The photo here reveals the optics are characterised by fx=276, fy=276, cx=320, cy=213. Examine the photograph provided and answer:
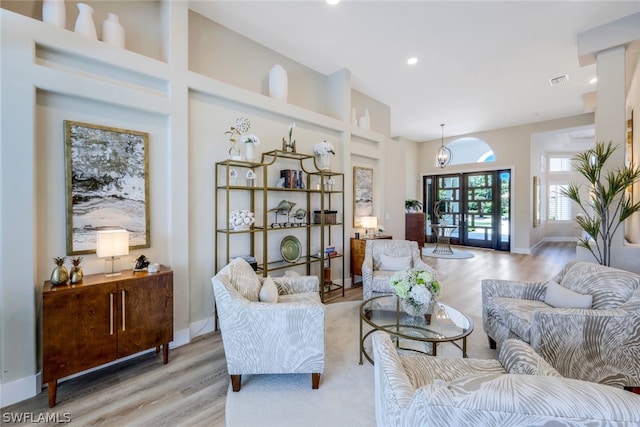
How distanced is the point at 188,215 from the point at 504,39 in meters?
4.50

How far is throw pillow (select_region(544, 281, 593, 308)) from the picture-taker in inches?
85.8

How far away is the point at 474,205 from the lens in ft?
28.2

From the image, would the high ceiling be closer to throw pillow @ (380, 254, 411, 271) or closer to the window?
throw pillow @ (380, 254, 411, 271)

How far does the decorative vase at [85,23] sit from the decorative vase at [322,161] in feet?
9.05

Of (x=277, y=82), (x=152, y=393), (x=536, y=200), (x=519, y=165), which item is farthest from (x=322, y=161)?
(x=536, y=200)

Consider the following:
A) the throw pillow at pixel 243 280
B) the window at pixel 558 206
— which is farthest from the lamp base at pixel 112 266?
the window at pixel 558 206

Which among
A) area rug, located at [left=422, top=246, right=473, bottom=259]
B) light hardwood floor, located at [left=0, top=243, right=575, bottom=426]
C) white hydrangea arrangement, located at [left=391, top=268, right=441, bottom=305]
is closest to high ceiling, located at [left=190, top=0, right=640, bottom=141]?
white hydrangea arrangement, located at [left=391, top=268, right=441, bottom=305]

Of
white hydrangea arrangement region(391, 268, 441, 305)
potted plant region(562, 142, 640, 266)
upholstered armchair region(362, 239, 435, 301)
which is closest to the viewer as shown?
white hydrangea arrangement region(391, 268, 441, 305)

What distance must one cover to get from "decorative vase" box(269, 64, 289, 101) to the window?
10559mm

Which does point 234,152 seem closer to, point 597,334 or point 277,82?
point 277,82

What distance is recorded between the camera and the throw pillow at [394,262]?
3723 millimetres

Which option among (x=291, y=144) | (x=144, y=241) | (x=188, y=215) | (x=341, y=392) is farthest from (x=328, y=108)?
(x=341, y=392)

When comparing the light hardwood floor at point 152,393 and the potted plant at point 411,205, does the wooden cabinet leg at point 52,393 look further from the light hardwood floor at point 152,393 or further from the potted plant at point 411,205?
the potted plant at point 411,205

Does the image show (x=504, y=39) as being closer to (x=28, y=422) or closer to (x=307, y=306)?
(x=307, y=306)
